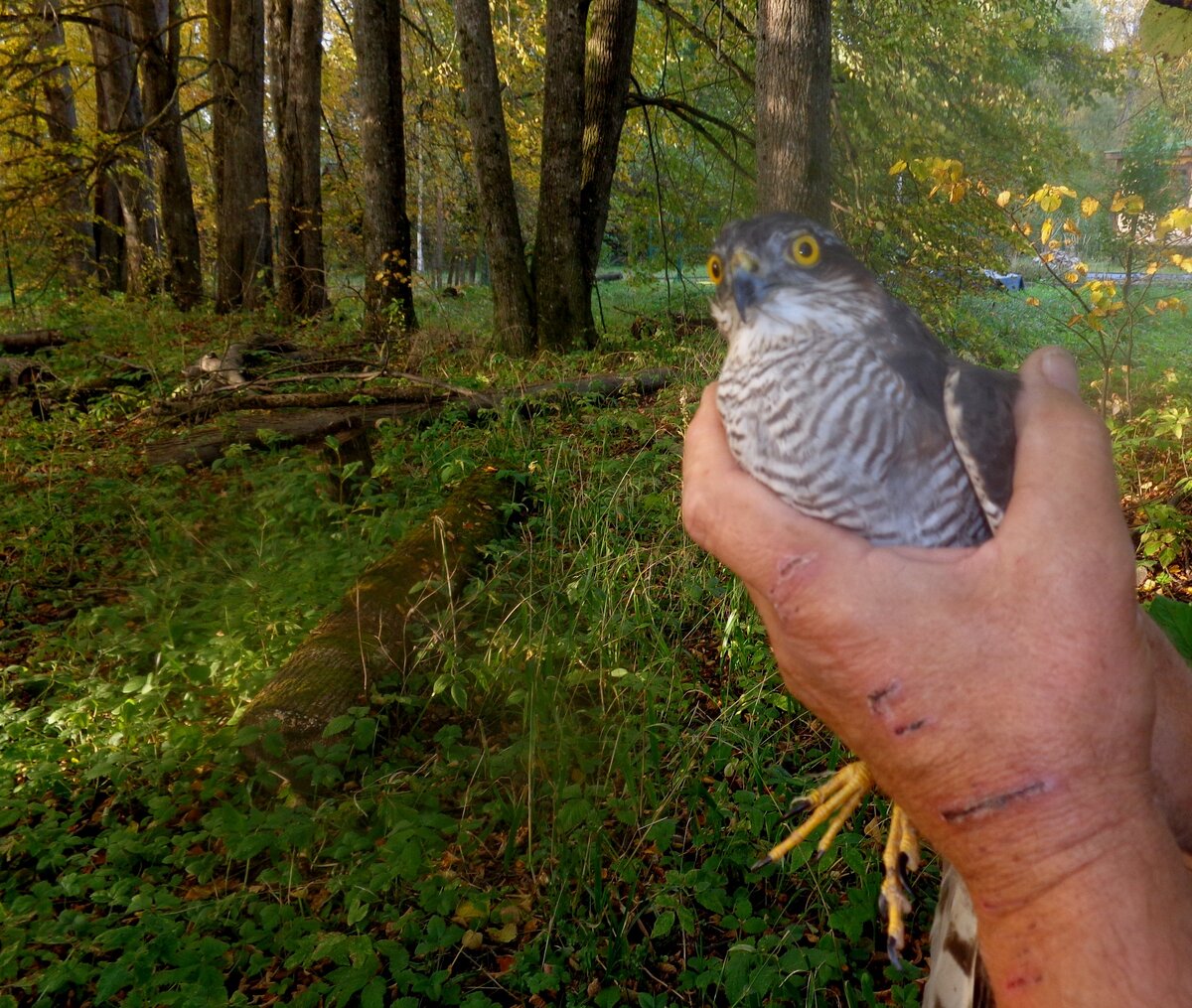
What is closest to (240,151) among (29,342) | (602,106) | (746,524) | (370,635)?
(29,342)

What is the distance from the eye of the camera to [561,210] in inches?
340

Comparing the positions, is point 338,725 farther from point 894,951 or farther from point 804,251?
point 804,251

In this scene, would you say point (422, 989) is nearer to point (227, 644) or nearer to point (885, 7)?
point (227, 644)

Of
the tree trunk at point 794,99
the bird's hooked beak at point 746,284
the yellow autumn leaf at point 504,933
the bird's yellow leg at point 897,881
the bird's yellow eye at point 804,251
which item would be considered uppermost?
the tree trunk at point 794,99

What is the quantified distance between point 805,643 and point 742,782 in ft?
5.85

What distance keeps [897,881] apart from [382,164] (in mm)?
10255

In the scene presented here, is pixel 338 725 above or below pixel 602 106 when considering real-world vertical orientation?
below

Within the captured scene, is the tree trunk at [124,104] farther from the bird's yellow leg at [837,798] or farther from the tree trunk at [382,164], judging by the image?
the bird's yellow leg at [837,798]

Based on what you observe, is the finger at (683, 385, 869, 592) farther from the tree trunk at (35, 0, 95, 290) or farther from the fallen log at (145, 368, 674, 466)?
the tree trunk at (35, 0, 95, 290)

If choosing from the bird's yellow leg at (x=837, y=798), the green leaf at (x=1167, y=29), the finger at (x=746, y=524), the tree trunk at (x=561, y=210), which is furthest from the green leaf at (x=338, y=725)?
the tree trunk at (x=561, y=210)

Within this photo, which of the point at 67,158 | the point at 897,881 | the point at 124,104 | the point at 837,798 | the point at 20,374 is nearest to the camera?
the point at 897,881

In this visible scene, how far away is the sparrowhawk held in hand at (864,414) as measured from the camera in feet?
4.56

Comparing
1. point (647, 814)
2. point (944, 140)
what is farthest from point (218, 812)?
point (944, 140)

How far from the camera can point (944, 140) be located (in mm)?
8109
